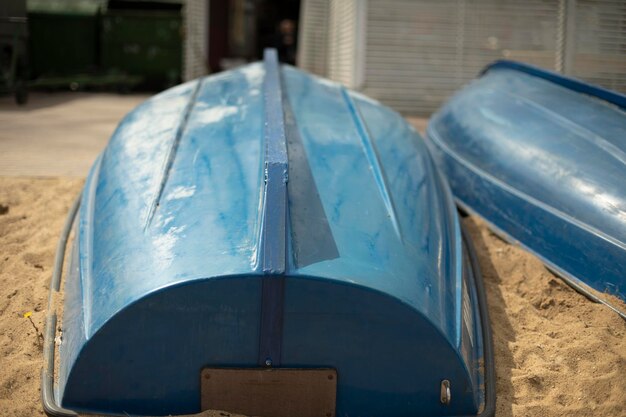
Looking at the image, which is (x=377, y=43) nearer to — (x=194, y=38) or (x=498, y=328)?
(x=194, y=38)

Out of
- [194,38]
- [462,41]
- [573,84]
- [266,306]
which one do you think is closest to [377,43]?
[462,41]

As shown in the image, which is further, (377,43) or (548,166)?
(377,43)

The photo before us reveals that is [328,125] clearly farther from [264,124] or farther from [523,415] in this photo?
[523,415]

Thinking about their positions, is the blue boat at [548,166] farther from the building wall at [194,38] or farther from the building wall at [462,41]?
the building wall at [194,38]

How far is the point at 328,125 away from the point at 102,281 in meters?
1.60

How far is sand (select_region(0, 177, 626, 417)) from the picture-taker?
9.23ft

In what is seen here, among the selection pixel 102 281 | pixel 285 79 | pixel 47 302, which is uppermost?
pixel 285 79

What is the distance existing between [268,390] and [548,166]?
2161mm

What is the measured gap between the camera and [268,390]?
2566mm

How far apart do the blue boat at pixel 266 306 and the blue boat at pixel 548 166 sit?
698 millimetres

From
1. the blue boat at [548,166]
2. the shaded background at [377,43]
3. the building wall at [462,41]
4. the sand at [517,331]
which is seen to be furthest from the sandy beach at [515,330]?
the building wall at [462,41]

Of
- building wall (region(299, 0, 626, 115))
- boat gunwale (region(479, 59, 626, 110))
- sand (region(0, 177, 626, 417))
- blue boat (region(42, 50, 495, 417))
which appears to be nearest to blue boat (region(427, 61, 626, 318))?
boat gunwale (region(479, 59, 626, 110))

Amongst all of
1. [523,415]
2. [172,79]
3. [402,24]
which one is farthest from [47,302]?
[172,79]

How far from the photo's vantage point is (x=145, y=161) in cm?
351
